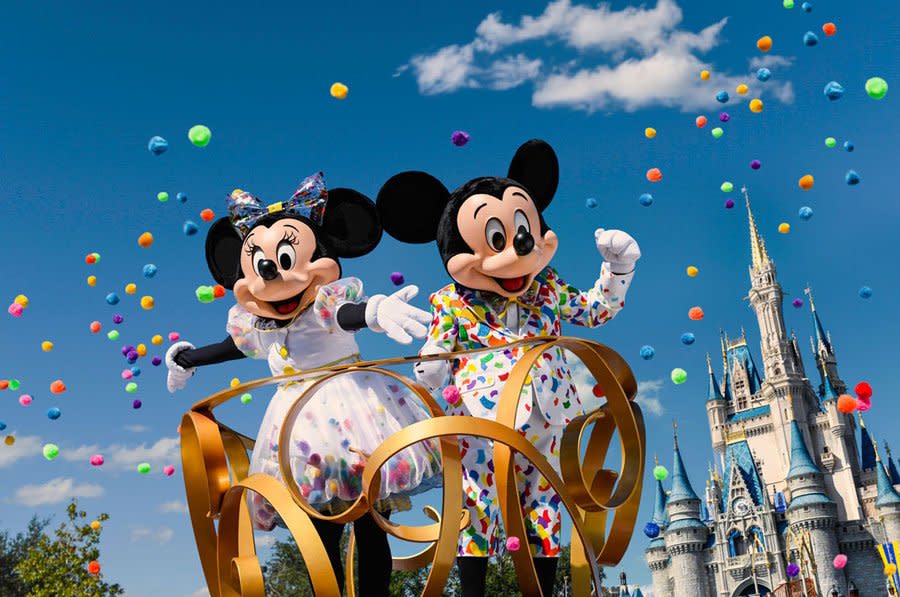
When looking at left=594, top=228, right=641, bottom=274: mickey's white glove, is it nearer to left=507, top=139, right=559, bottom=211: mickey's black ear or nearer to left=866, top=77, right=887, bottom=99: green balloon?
left=507, top=139, right=559, bottom=211: mickey's black ear

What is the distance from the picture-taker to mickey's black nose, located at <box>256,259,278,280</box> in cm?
415

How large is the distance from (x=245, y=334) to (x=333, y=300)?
0.60 metres

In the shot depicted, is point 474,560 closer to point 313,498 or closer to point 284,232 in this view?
point 313,498

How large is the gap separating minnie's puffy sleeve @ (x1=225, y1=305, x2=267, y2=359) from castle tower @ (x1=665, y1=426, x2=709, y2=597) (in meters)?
37.4

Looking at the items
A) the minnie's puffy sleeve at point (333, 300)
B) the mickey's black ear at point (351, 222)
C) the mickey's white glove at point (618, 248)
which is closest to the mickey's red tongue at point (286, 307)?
the minnie's puffy sleeve at point (333, 300)

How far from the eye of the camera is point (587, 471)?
13.2 ft

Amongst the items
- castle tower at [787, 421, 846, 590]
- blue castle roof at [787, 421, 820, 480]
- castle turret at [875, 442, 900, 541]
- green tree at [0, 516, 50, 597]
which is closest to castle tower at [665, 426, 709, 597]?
castle tower at [787, 421, 846, 590]

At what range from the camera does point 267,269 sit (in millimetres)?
4148

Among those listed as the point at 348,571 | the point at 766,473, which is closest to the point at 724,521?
the point at 766,473

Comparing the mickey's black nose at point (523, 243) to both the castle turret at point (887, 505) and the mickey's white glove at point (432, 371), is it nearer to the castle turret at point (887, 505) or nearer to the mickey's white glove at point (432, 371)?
the mickey's white glove at point (432, 371)

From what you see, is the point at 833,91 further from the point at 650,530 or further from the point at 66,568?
the point at 66,568

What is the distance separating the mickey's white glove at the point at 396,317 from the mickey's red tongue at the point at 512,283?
439 mm

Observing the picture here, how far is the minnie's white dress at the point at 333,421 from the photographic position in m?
3.77

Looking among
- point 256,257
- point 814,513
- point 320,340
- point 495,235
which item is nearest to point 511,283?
point 495,235
